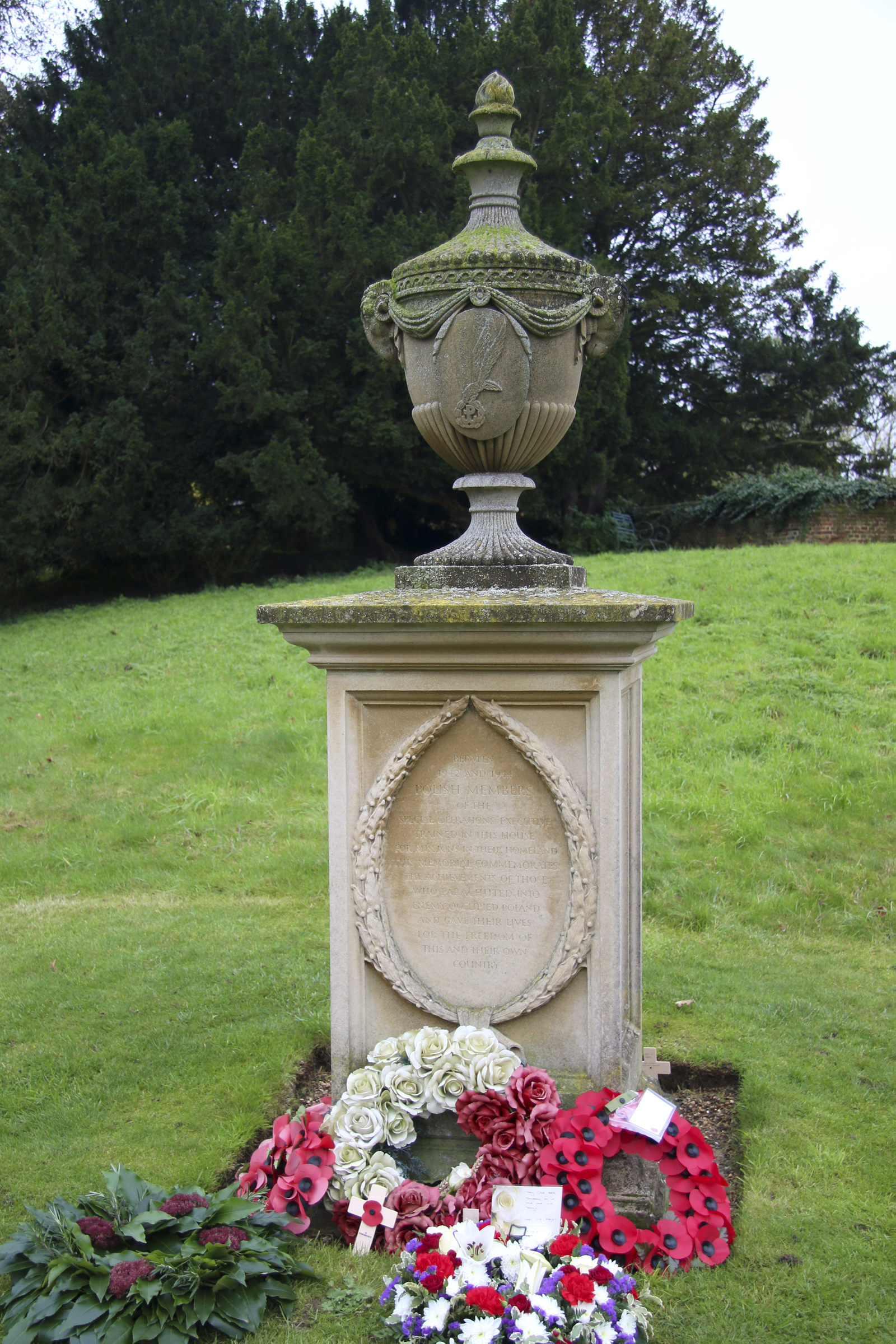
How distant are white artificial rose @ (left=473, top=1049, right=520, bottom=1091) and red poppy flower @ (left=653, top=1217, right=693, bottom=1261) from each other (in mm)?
533

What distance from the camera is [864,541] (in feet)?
55.4

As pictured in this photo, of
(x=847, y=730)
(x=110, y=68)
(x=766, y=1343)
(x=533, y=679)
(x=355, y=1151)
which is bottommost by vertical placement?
(x=766, y=1343)

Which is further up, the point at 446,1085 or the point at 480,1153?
the point at 446,1085

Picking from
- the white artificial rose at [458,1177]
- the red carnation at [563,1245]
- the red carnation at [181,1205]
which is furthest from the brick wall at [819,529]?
the red carnation at [181,1205]

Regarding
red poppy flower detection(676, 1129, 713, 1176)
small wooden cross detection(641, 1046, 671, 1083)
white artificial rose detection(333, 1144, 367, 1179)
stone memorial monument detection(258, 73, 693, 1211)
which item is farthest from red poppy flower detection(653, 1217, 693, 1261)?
white artificial rose detection(333, 1144, 367, 1179)

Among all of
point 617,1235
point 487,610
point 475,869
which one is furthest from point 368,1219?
point 487,610

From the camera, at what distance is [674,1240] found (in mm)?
2861

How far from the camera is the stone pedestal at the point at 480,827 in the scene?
319 centimetres

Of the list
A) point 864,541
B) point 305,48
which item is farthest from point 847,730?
point 305,48

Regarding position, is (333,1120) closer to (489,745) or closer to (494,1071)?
(494,1071)

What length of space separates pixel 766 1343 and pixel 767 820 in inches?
169

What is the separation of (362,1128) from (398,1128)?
0.35ft

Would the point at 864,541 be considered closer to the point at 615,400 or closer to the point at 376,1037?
the point at 615,400

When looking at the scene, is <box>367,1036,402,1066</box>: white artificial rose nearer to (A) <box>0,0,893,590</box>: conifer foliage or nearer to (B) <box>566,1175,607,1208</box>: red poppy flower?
(B) <box>566,1175,607,1208</box>: red poppy flower
